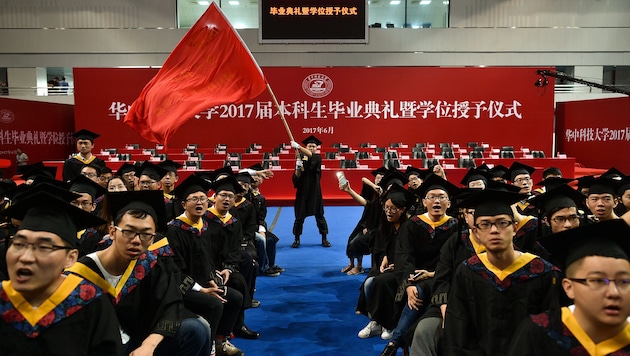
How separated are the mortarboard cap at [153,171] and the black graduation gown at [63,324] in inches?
130

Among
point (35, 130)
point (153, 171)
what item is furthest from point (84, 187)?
point (35, 130)

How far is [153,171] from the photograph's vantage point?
5359mm

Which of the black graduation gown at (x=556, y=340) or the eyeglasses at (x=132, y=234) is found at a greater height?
the eyeglasses at (x=132, y=234)

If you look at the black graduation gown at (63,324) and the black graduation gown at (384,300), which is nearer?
the black graduation gown at (63,324)

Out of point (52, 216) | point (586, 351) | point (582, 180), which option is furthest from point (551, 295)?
point (582, 180)

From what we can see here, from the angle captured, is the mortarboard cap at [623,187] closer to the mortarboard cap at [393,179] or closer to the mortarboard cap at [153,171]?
the mortarboard cap at [393,179]

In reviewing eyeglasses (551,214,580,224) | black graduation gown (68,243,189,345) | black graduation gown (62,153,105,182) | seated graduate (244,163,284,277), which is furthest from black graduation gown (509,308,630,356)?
black graduation gown (62,153,105,182)

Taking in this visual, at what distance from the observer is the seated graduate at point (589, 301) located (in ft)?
5.92

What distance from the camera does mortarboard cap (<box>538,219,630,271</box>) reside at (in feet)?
6.36

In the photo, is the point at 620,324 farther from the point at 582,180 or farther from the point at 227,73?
the point at 227,73

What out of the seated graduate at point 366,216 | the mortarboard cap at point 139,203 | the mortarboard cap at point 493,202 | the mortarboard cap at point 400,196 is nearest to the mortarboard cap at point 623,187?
the mortarboard cap at point 400,196

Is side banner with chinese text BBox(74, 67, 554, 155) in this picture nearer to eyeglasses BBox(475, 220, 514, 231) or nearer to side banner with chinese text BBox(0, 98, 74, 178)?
side banner with chinese text BBox(0, 98, 74, 178)

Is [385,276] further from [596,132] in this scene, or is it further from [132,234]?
[596,132]

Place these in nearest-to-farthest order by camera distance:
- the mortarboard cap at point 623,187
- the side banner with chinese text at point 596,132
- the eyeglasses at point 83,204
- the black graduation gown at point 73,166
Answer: the eyeglasses at point 83,204 < the mortarboard cap at point 623,187 < the black graduation gown at point 73,166 < the side banner with chinese text at point 596,132
